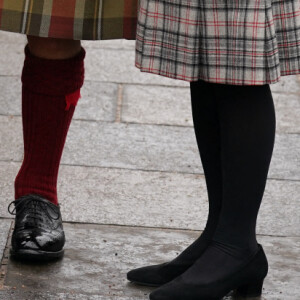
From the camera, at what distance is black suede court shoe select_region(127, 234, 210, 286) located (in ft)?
8.48

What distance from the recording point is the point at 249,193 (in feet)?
7.83

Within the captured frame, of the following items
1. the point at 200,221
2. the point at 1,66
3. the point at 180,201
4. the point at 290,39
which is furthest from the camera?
the point at 1,66

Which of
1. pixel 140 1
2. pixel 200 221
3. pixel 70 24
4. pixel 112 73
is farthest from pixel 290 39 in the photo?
pixel 112 73

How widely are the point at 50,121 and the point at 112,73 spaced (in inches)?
93.1

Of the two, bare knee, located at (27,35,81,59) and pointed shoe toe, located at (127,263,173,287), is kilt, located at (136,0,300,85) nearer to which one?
bare knee, located at (27,35,81,59)

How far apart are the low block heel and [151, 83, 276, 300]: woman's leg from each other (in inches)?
1.7

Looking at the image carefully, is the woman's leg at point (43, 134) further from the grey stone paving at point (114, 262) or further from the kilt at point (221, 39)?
the kilt at point (221, 39)

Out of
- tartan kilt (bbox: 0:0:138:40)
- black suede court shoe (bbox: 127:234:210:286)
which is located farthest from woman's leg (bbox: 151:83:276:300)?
tartan kilt (bbox: 0:0:138:40)

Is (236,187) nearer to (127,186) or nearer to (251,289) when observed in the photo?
(251,289)

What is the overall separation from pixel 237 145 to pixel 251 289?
42 cm

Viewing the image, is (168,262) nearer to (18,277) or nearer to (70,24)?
(18,277)

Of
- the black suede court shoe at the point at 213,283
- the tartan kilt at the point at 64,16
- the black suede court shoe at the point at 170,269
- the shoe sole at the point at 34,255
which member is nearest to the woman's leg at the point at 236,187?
the black suede court shoe at the point at 213,283

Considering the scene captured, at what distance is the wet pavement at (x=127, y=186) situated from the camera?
2.67 meters

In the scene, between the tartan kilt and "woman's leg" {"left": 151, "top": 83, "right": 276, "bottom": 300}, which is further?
the tartan kilt
